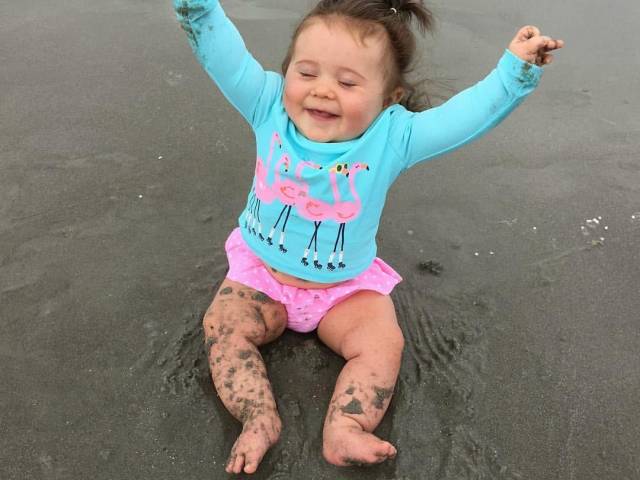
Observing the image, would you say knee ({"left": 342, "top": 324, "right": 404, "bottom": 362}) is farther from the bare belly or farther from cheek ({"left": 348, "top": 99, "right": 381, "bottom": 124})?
cheek ({"left": 348, "top": 99, "right": 381, "bottom": 124})

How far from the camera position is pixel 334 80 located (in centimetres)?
168

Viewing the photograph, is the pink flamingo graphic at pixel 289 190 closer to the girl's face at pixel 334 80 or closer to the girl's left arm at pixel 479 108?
the girl's face at pixel 334 80

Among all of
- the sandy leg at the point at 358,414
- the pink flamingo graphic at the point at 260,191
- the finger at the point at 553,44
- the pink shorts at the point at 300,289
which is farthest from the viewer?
the pink shorts at the point at 300,289

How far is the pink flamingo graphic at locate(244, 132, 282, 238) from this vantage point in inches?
72.2

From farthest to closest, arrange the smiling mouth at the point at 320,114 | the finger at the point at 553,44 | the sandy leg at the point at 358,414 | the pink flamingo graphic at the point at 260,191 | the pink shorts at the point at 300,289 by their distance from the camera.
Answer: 1. the pink shorts at the point at 300,289
2. the pink flamingo graphic at the point at 260,191
3. the smiling mouth at the point at 320,114
4. the sandy leg at the point at 358,414
5. the finger at the point at 553,44

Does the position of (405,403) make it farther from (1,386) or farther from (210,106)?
(210,106)

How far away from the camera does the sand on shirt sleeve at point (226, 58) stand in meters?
1.60

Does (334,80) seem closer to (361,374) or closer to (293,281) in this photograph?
(293,281)

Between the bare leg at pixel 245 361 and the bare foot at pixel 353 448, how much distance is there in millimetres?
156

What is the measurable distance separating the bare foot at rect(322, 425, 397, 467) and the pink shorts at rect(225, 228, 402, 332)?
0.43 m

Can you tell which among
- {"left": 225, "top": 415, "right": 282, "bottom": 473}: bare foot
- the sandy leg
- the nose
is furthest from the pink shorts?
the nose

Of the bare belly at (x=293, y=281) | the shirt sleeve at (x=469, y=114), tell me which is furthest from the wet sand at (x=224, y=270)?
the shirt sleeve at (x=469, y=114)

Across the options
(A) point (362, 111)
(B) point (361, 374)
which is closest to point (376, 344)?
(B) point (361, 374)

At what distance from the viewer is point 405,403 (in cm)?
186
